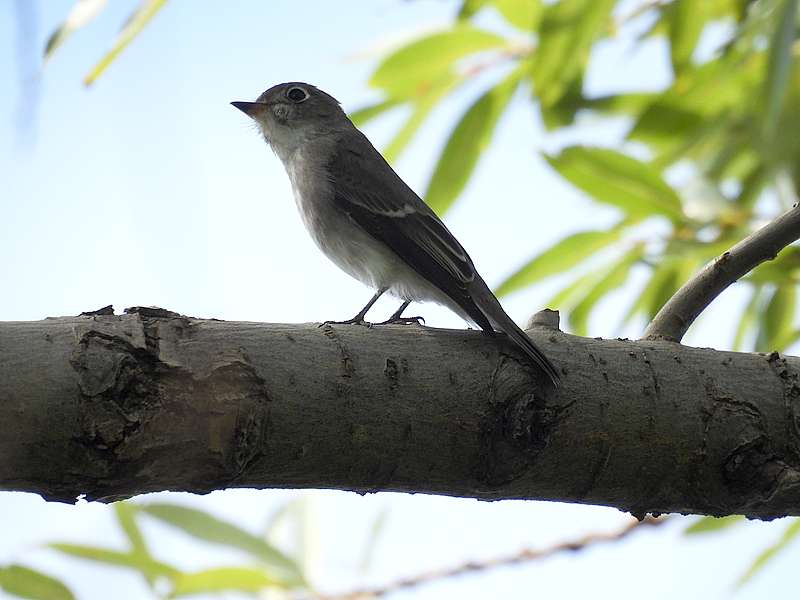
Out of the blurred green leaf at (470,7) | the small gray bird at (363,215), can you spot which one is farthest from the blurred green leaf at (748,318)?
the blurred green leaf at (470,7)

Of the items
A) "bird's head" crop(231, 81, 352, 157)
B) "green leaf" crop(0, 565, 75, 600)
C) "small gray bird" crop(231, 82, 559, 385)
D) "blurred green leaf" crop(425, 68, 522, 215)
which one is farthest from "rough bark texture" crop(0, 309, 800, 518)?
"bird's head" crop(231, 81, 352, 157)

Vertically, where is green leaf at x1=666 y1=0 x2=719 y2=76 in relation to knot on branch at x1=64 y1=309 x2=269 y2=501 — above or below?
above

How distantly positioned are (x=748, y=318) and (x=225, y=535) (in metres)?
1.54

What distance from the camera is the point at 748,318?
110 inches

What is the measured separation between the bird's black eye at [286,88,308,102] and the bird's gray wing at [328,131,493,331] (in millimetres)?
485

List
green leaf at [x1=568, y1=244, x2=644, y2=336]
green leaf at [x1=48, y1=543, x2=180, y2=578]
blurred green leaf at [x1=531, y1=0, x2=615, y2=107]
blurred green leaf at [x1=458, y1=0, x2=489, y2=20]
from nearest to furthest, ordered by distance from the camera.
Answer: green leaf at [x1=48, y1=543, x2=180, y2=578]
blurred green leaf at [x1=531, y1=0, x2=615, y2=107]
green leaf at [x1=568, y1=244, x2=644, y2=336]
blurred green leaf at [x1=458, y1=0, x2=489, y2=20]

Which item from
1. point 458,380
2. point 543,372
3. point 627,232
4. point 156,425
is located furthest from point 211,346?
point 627,232

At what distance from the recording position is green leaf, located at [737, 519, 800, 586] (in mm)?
2537

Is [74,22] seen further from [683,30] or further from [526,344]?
[683,30]

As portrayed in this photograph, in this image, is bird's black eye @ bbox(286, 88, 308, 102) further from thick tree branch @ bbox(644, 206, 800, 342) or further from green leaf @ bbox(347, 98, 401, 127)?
thick tree branch @ bbox(644, 206, 800, 342)

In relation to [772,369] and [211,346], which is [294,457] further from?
[772,369]

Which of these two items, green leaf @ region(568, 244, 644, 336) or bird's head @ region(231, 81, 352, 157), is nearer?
green leaf @ region(568, 244, 644, 336)

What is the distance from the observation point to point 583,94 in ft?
9.41

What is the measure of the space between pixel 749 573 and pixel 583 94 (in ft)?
4.59
